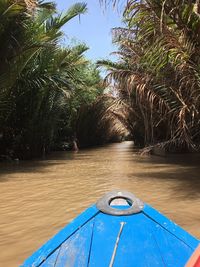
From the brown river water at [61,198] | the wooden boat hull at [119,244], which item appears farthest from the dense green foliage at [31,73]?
the wooden boat hull at [119,244]

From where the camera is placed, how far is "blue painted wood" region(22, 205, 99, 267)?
97.7 inches

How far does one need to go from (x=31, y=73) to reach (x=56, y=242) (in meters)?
13.0

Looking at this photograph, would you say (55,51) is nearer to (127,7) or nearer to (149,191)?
(127,7)

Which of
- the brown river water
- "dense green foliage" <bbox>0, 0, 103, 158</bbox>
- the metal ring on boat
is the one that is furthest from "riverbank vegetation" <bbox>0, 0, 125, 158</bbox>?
the metal ring on boat

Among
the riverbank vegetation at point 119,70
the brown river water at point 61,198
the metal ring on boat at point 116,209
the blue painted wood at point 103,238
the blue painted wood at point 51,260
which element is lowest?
the brown river water at point 61,198

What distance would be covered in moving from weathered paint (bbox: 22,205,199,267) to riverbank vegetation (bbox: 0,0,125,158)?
8748 mm

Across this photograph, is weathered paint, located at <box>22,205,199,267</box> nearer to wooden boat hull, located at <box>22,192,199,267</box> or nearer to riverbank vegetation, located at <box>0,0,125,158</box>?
wooden boat hull, located at <box>22,192,199,267</box>

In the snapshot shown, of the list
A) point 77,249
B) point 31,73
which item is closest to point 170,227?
point 77,249

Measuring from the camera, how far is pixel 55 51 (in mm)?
16062

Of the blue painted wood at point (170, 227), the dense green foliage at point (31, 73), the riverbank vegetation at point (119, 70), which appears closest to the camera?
the blue painted wood at point (170, 227)

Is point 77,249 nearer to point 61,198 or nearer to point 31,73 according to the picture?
point 61,198

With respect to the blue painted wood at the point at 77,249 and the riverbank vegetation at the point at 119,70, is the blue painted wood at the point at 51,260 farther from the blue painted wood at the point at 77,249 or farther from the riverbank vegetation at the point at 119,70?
the riverbank vegetation at the point at 119,70

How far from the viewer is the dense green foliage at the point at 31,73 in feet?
40.1

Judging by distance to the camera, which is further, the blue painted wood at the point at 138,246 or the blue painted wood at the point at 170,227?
the blue painted wood at the point at 170,227
